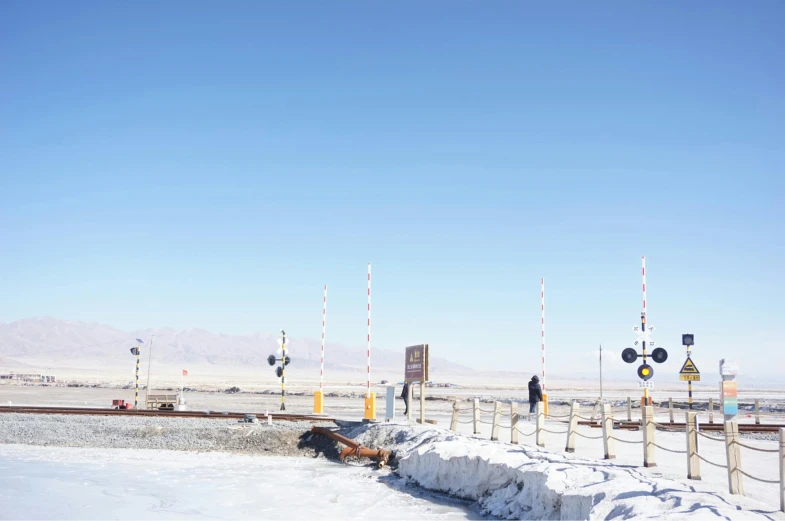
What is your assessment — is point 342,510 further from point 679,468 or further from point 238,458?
point 238,458

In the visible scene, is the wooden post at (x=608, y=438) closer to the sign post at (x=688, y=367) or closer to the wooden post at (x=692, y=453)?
the wooden post at (x=692, y=453)

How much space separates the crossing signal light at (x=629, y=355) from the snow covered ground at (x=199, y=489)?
31.1 feet

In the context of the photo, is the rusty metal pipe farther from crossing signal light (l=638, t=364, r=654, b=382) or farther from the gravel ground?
crossing signal light (l=638, t=364, r=654, b=382)

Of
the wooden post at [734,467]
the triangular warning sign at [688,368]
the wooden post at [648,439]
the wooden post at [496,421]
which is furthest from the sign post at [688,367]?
the wooden post at [734,467]

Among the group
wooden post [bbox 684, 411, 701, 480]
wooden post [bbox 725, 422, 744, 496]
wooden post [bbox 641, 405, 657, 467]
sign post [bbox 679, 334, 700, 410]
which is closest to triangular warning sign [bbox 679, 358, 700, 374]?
sign post [bbox 679, 334, 700, 410]

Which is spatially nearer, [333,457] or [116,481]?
[116,481]

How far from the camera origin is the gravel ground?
24.8 metres

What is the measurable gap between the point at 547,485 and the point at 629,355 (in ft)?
40.4

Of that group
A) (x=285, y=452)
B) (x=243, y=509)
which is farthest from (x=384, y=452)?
(x=243, y=509)

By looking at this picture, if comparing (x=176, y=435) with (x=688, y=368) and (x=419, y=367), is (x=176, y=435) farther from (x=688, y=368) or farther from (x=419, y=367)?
(x=688, y=368)

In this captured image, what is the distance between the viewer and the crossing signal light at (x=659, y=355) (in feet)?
80.1

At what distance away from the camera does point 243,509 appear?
15.7m

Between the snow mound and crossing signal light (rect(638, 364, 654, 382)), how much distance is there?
→ 700 cm

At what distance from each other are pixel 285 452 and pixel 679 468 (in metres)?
13.5
